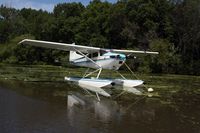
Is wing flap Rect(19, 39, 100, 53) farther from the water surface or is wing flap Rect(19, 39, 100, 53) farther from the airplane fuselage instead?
the water surface

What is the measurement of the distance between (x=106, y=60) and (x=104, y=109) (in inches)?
326

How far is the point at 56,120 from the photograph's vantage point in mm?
9891

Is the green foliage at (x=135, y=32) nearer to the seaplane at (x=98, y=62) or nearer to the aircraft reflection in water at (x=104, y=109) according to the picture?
the seaplane at (x=98, y=62)

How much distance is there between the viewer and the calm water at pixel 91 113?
920 cm

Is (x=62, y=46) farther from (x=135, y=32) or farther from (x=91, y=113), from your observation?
(x=135, y=32)

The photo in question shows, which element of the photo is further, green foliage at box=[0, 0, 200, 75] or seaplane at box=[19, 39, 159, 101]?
green foliage at box=[0, 0, 200, 75]

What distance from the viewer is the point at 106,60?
66.6 ft

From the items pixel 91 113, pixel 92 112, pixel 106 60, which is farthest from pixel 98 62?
pixel 91 113

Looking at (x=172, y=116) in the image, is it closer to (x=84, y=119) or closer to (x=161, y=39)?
(x=84, y=119)

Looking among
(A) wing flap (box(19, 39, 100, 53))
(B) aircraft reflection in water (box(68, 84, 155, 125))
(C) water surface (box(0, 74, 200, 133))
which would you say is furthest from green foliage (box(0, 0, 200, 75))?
(B) aircraft reflection in water (box(68, 84, 155, 125))

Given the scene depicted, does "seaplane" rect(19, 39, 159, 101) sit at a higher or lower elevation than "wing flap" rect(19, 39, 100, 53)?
lower

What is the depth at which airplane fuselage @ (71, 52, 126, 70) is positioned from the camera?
19.8 meters

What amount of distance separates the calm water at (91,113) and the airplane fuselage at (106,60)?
3.83 metres

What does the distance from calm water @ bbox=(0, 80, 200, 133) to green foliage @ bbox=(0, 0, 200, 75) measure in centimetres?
2160
